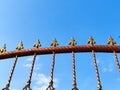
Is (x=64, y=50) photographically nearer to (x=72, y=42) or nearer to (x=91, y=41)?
(x=72, y=42)

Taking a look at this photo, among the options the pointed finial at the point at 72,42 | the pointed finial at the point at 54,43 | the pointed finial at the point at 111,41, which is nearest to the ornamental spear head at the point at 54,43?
the pointed finial at the point at 54,43

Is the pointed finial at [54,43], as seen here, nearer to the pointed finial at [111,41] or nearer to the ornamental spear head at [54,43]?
the ornamental spear head at [54,43]

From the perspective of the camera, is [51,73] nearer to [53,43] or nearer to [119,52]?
[53,43]

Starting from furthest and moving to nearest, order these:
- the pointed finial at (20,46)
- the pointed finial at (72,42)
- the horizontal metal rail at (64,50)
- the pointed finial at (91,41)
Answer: the pointed finial at (20,46) < the pointed finial at (72,42) < the pointed finial at (91,41) < the horizontal metal rail at (64,50)

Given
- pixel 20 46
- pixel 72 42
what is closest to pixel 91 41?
pixel 72 42

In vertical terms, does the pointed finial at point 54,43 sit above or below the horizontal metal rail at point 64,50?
above

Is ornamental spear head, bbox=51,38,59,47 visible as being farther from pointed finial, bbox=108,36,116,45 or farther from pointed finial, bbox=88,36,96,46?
pointed finial, bbox=108,36,116,45

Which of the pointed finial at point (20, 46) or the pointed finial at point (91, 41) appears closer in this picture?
the pointed finial at point (91, 41)

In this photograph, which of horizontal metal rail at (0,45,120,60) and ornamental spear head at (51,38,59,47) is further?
ornamental spear head at (51,38,59,47)

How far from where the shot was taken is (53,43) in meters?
10.4

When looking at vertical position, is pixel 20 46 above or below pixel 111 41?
above

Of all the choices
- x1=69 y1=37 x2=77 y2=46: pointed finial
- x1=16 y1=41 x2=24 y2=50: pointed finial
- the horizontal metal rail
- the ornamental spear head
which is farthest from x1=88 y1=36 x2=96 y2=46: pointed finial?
x1=16 y1=41 x2=24 y2=50: pointed finial

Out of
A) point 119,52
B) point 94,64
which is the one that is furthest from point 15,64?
point 119,52

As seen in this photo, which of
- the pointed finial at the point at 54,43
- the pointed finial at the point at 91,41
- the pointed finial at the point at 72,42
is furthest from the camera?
the pointed finial at the point at 54,43
